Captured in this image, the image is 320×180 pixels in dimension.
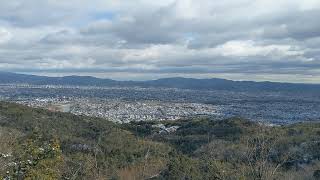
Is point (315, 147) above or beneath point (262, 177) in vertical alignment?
beneath

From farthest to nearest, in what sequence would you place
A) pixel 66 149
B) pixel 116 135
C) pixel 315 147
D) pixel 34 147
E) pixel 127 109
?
pixel 127 109
pixel 116 135
pixel 66 149
pixel 315 147
pixel 34 147

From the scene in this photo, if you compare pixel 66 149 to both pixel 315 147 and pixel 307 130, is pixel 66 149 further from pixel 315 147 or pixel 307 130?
pixel 307 130

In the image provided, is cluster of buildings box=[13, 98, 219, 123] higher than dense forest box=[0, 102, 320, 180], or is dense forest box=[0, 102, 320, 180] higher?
dense forest box=[0, 102, 320, 180]

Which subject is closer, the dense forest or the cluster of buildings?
the dense forest

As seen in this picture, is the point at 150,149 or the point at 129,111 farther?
the point at 129,111

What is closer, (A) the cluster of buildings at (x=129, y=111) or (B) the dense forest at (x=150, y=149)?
(B) the dense forest at (x=150, y=149)

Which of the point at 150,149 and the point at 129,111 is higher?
the point at 150,149

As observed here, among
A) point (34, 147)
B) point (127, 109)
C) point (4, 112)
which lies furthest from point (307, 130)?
point (127, 109)

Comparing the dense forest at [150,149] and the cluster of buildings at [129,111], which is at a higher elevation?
the dense forest at [150,149]
